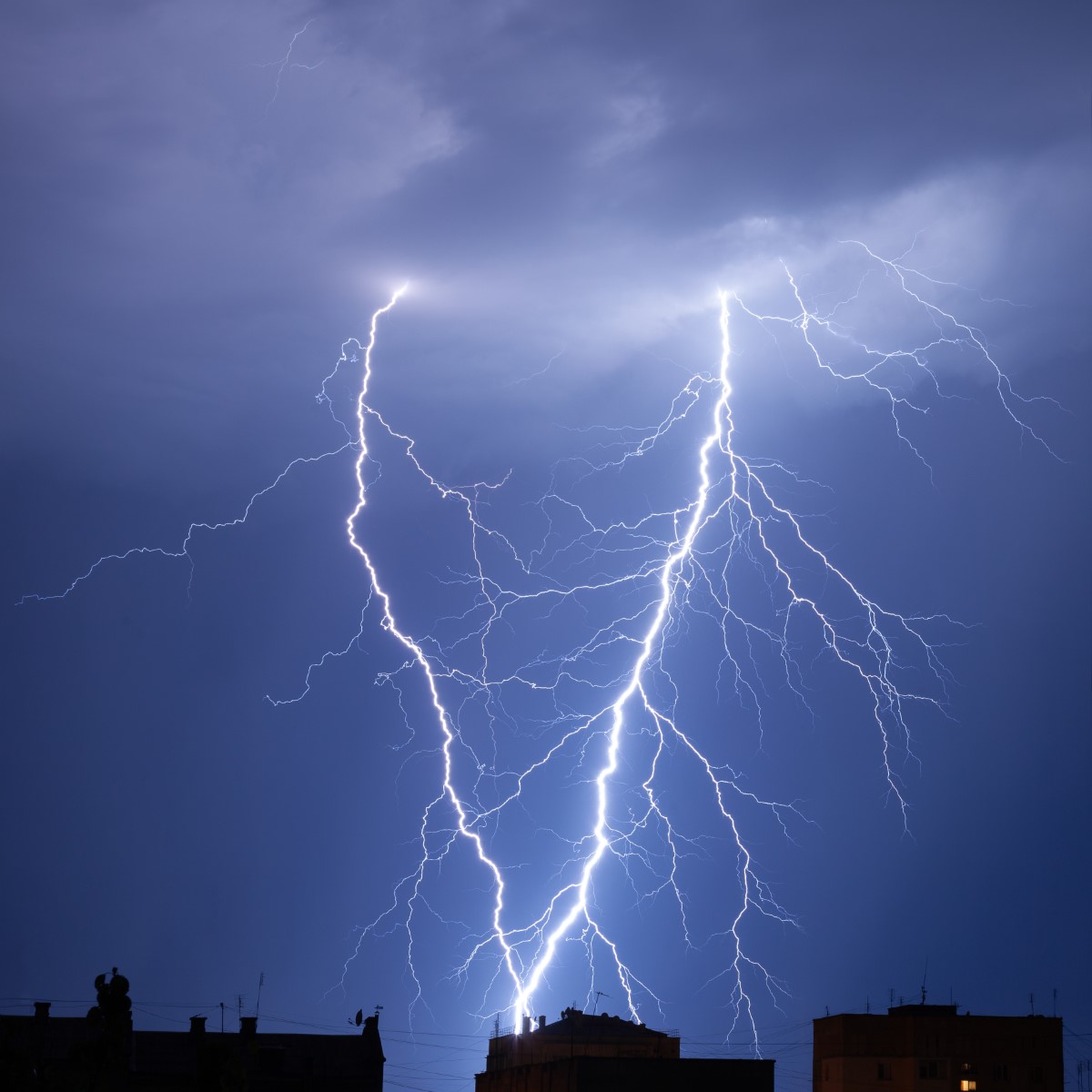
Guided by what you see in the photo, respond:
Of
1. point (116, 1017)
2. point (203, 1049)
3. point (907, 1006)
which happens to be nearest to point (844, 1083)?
point (907, 1006)

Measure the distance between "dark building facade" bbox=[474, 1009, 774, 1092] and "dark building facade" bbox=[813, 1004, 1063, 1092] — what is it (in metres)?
5.46

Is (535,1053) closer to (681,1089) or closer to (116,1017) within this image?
(681,1089)

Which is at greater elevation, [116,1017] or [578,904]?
[578,904]

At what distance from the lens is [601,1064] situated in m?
29.0

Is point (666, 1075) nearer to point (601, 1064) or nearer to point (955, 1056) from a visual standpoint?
point (601, 1064)

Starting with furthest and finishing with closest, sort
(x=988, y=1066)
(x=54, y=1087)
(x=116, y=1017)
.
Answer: (x=988, y=1066)
(x=54, y=1087)
(x=116, y=1017)

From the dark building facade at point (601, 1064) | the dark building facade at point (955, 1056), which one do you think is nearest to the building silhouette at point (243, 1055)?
the dark building facade at point (601, 1064)

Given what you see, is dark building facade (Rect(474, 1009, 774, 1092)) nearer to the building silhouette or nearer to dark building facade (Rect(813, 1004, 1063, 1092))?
the building silhouette

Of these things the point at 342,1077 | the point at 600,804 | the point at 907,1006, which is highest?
the point at 600,804

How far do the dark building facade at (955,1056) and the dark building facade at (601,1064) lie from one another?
17.9ft

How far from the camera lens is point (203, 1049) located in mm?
14625

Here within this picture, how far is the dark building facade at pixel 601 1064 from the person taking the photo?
2905 centimetres

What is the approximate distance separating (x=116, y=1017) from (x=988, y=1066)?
3012cm

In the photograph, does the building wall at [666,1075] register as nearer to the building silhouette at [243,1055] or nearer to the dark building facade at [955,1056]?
Result: the building silhouette at [243,1055]
